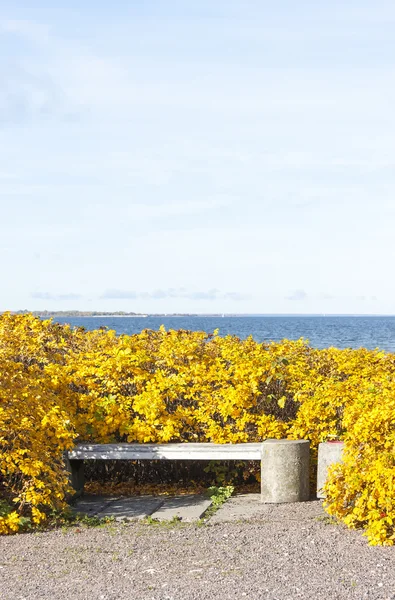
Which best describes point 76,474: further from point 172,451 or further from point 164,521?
point 164,521

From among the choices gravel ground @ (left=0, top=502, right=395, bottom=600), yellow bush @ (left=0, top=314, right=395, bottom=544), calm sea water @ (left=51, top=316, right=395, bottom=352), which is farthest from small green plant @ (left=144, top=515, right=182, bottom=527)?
calm sea water @ (left=51, top=316, right=395, bottom=352)

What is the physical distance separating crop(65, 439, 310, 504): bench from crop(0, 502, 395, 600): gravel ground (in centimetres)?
63

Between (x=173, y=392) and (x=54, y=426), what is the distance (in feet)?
4.95

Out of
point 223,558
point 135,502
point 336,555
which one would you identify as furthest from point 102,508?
point 336,555

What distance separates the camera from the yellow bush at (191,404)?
20.5 ft

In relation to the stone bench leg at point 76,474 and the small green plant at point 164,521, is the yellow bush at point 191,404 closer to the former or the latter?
the stone bench leg at point 76,474

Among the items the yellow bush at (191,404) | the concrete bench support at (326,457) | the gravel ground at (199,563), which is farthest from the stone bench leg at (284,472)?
the gravel ground at (199,563)

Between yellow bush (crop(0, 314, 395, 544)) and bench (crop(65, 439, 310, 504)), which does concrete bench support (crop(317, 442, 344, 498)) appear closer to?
bench (crop(65, 439, 310, 504))

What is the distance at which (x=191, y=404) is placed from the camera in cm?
811

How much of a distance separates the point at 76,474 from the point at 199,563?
9.00ft

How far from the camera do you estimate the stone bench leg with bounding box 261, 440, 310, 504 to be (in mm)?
7152

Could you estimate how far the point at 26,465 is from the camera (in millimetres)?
6398

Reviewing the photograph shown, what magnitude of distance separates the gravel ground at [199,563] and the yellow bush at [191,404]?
344 mm

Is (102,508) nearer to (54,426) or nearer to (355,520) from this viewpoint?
(54,426)
